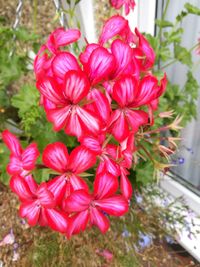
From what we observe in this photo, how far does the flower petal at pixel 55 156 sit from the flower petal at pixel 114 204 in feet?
0.28

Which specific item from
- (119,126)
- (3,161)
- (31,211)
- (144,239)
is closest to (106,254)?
(144,239)

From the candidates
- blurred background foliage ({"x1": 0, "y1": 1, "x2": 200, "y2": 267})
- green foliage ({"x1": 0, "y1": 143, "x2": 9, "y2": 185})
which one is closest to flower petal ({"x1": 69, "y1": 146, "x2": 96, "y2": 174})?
blurred background foliage ({"x1": 0, "y1": 1, "x2": 200, "y2": 267})

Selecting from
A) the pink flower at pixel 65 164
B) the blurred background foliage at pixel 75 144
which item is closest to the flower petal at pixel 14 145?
the pink flower at pixel 65 164

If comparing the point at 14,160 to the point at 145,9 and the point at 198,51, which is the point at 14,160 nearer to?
the point at 198,51

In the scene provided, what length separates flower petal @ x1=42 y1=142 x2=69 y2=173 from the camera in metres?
0.51

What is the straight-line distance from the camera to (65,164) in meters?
0.52

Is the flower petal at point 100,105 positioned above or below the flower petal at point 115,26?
below

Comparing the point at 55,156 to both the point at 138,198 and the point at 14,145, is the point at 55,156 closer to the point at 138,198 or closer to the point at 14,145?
the point at 14,145

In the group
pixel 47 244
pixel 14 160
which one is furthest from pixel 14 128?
pixel 14 160

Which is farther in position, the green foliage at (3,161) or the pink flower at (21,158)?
the green foliage at (3,161)

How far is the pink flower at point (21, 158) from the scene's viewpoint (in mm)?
554

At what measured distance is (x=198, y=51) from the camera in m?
1.12

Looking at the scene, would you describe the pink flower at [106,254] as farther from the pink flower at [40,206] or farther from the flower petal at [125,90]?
the flower petal at [125,90]

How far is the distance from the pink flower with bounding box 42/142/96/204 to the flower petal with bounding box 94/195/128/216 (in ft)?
0.13
